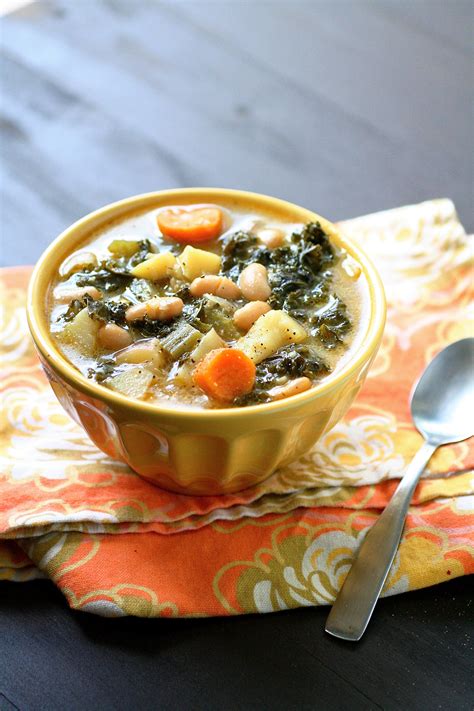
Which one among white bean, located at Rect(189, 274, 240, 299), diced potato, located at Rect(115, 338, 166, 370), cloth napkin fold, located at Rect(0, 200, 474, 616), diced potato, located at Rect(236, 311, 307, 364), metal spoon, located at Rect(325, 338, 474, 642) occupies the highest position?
diced potato, located at Rect(236, 311, 307, 364)

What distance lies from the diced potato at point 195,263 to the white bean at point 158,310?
0.16 meters

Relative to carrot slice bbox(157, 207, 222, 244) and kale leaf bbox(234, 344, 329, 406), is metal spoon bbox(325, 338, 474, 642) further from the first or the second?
carrot slice bbox(157, 207, 222, 244)

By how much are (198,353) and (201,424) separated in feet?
0.75

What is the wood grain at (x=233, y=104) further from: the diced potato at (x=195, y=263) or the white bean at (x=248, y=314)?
the white bean at (x=248, y=314)

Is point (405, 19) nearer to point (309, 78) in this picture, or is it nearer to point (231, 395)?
point (309, 78)

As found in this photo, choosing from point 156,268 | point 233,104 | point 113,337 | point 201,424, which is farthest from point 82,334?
point 233,104

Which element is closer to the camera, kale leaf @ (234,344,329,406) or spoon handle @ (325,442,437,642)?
spoon handle @ (325,442,437,642)

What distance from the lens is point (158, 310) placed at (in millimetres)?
1896

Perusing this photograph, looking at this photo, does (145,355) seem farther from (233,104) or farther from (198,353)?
(233,104)

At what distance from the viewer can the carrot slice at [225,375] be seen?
172 cm

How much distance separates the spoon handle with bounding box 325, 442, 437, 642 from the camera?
1683mm

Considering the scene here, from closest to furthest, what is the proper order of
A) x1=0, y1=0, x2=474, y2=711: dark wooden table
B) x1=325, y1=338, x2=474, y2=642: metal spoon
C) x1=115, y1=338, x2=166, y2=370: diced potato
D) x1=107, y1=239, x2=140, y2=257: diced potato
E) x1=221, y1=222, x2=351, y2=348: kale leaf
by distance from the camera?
Result: x1=0, y1=0, x2=474, y2=711: dark wooden table
x1=325, y1=338, x2=474, y2=642: metal spoon
x1=115, y1=338, x2=166, y2=370: diced potato
x1=221, y1=222, x2=351, y2=348: kale leaf
x1=107, y1=239, x2=140, y2=257: diced potato

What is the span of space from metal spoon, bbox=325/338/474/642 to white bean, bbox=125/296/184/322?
0.67 m

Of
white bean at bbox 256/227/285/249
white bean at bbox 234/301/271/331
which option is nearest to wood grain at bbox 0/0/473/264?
white bean at bbox 256/227/285/249
